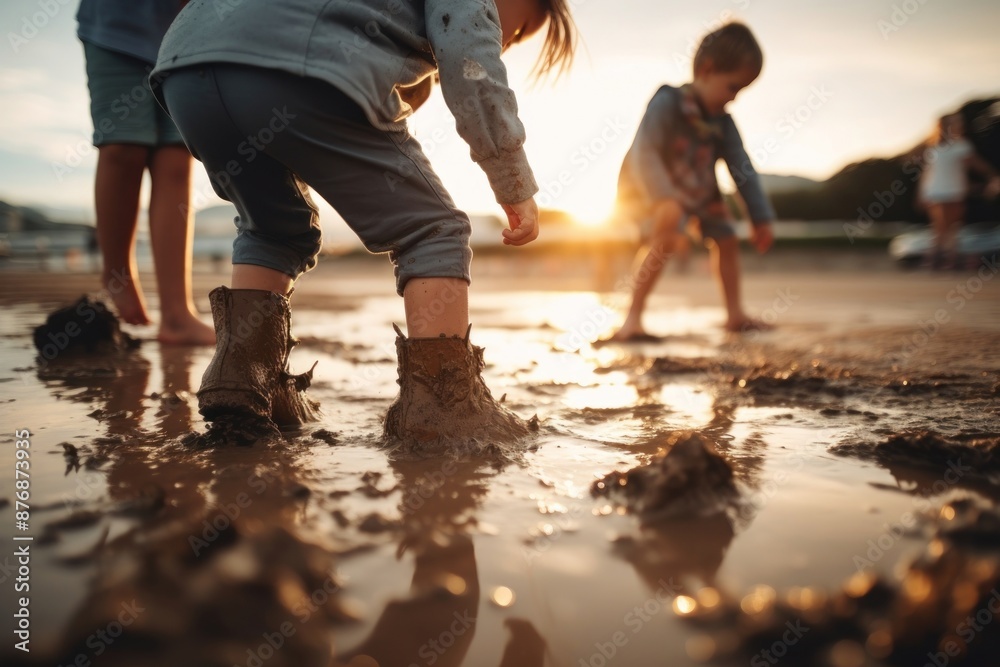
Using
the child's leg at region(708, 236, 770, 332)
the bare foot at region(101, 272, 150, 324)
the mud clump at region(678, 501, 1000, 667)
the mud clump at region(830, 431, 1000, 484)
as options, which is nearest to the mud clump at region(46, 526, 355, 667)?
the mud clump at region(678, 501, 1000, 667)

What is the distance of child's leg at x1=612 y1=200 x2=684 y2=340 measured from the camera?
4066mm

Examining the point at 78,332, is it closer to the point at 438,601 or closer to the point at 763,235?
the point at 438,601

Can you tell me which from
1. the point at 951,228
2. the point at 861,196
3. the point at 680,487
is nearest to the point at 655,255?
the point at 680,487

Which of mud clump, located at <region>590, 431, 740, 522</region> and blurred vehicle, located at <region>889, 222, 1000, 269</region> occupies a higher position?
blurred vehicle, located at <region>889, 222, 1000, 269</region>

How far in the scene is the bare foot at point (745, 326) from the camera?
4199 mm

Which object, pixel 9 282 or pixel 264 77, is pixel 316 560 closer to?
pixel 264 77

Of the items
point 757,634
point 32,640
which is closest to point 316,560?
point 32,640

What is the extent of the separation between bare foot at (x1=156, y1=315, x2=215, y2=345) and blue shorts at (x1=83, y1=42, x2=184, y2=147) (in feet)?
2.57

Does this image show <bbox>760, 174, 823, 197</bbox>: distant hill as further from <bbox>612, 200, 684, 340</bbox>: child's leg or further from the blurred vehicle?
<bbox>612, 200, 684, 340</bbox>: child's leg

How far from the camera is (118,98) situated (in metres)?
2.71

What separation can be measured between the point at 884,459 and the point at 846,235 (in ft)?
62.0

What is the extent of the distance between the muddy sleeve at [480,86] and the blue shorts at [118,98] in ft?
5.65

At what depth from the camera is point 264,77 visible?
1.50 meters

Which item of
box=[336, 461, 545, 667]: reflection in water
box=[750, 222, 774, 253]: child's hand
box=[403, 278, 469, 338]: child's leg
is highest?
box=[750, 222, 774, 253]: child's hand
